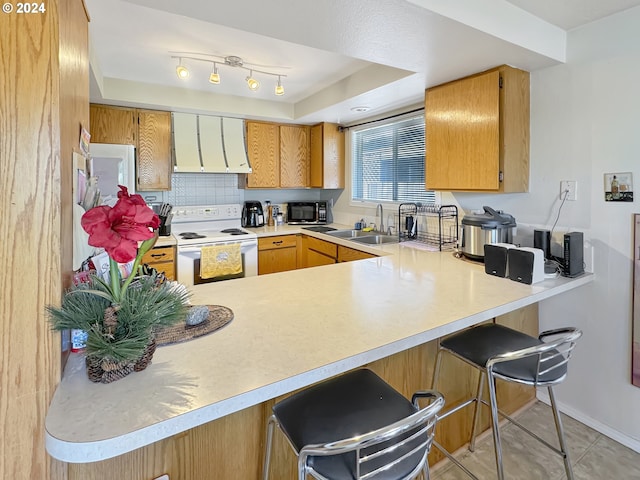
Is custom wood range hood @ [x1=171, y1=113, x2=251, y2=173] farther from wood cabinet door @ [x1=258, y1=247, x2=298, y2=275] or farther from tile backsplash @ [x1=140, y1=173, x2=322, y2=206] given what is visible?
wood cabinet door @ [x1=258, y1=247, x2=298, y2=275]

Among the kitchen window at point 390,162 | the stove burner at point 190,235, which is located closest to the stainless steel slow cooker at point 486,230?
the kitchen window at point 390,162

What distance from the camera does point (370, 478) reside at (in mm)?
905

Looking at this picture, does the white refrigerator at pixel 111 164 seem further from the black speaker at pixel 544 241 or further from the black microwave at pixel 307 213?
the black speaker at pixel 544 241

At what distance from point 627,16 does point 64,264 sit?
2.72 meters

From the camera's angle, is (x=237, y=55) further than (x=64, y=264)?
Yes

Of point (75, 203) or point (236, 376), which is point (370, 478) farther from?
point (75, 203)

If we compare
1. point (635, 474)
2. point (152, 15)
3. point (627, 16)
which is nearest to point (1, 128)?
point (152, 15)

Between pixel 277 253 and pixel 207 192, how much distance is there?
111 cm

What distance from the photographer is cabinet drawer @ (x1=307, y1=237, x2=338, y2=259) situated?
342cm

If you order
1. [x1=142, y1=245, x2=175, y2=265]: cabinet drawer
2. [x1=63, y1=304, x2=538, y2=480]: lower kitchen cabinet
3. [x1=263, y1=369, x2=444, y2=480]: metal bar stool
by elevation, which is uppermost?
[x1=142, y1=245, x2=175, y2=265]: cabinet drawer

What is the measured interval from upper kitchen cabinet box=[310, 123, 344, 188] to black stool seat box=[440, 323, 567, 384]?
278 cm

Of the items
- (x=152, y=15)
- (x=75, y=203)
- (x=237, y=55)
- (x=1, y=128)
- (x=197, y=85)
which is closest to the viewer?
(x=1, y=128)

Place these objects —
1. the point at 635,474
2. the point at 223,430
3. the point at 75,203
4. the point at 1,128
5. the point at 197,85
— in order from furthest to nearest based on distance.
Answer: the point at 197,85
the point at 635,474
the point at 223,430
the point at 75,203
the point at 1,128

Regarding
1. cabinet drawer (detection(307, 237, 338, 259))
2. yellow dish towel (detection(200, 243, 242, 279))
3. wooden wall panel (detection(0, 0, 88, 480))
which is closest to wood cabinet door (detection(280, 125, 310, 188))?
cabinet drawer (detection(307, 237, 338, 259))
